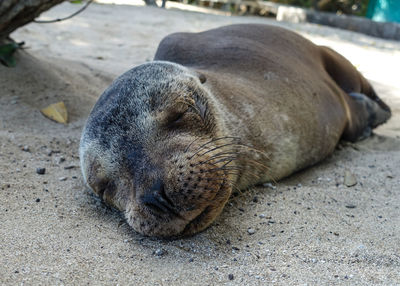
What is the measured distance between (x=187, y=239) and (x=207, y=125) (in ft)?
2.14

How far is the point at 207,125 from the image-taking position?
8.43ft

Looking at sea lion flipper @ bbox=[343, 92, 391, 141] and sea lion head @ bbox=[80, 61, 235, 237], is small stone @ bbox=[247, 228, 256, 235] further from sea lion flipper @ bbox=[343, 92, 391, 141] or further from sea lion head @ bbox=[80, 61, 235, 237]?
sea lion flipper @ bbox=[343, 92, 391, 141]

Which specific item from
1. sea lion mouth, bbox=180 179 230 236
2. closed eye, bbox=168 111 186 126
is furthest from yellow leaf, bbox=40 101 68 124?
sea lion mouth, bbox=180 179 230 236

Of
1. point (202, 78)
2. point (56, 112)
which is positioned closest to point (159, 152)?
point (202, 78)

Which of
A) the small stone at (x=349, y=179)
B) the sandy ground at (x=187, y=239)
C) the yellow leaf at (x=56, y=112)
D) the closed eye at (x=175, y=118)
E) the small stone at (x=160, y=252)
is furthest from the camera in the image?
the yellow leaf at (x=56, y=112)

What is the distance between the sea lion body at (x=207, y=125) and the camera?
→ 216cm

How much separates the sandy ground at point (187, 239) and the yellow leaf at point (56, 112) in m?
0.06

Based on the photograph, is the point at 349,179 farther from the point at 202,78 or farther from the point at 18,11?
the point at 18,11

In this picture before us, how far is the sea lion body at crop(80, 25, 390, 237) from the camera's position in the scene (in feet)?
7.07

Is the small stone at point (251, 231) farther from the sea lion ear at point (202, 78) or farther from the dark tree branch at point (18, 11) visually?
the dark tree branch at point (18, 11)

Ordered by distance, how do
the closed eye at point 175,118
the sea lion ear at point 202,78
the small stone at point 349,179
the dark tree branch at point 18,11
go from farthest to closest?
1. the dark tree branch at point 18,11
2. the small stone at point 349,179
3. the sea lion ear at point 202,78
4. the closed eye at point 175,118

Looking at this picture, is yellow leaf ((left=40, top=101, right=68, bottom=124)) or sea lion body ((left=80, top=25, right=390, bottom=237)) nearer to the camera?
sea lion body ((left=80, top=25, right=390, bottom=237))

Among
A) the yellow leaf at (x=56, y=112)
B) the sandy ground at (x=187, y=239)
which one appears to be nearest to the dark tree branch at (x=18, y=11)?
the sandy ground at (x=187, y=239)

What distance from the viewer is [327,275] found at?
6.02 feet
